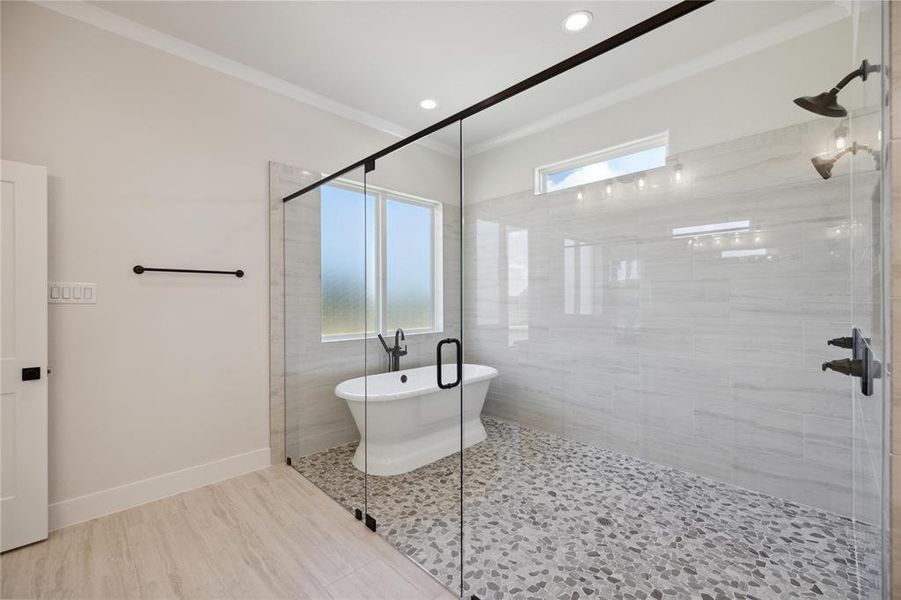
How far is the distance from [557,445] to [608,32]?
7.85 feet

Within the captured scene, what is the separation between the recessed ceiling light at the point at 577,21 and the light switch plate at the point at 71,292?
306 centimetres

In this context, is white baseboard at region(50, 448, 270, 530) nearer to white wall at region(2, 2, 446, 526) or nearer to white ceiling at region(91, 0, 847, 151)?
white wall at region(2, 2, 446, 526)

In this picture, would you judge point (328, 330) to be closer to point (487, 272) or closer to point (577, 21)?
point (487, 272)

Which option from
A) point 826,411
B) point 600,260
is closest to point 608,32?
point 600,260

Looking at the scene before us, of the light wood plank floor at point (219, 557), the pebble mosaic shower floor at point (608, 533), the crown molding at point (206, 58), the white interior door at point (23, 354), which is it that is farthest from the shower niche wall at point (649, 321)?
the white interior door at point (23, 354)

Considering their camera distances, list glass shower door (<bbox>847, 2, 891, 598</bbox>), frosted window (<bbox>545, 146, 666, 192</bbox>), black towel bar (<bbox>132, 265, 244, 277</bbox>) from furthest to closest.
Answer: black towel bar (<bbox>132, 265, 244, 277</bbox>) < frosted window (<bbox>545, 146, 666, 192</bbox>) < glass shower door (<bbox>847, 2, 891, 598</bbox>)

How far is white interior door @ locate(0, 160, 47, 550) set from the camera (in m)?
1.84

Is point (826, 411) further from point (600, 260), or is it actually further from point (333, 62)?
point (333, 62)

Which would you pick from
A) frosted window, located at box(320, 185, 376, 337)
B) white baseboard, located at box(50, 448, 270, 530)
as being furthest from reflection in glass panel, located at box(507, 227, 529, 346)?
white baseboard, located at box(50, 448, 270, 530)

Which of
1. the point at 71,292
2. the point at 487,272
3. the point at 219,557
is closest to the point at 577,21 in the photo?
the point at 487,272

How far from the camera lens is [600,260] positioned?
1.93 meters

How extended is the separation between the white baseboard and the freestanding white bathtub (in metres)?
0.83

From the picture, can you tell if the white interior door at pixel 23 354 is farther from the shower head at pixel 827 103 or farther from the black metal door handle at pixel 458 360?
the shower head at pixel 827 103

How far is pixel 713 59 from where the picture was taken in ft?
5.91
